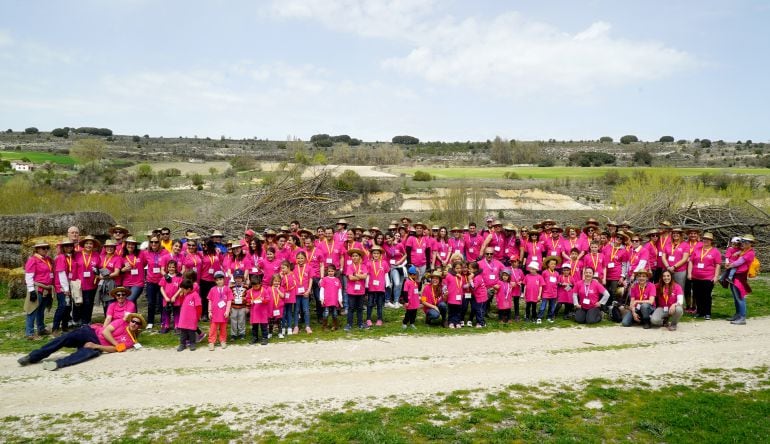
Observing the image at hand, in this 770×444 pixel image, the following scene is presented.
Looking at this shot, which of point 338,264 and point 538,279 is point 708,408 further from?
point 338,264

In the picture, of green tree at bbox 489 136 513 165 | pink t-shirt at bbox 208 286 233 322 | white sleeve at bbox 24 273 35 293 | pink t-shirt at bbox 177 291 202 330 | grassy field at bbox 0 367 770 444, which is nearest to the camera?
grassy field at bbox 0 367 770 444

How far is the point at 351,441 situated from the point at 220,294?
5.14m

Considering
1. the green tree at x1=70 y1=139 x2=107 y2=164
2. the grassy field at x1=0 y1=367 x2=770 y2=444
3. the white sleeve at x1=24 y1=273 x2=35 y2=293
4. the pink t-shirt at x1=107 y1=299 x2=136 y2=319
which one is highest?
the green tree at x1=70 y1=139 x2=107 y2=164

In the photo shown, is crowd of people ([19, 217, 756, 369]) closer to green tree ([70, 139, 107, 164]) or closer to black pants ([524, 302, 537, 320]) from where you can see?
black pants ([524, 302, 537, 320])

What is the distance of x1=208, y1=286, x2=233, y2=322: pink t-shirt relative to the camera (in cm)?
1032

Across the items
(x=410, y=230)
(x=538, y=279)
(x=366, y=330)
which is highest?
(x=410, y=230)

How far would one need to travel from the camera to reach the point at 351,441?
643 cm

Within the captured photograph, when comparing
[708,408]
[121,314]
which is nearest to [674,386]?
[708,408]

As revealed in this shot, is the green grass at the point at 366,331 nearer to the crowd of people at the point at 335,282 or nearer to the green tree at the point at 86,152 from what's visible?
the crowd of people at the point at 335,282

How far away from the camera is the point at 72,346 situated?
9.77m

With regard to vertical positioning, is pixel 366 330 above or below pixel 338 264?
below

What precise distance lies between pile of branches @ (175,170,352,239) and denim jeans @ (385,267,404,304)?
6751 millimetres

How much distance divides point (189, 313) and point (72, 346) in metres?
2.27

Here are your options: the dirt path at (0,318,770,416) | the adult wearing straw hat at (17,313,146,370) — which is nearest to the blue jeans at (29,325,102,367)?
the adult wearing straw hat at (17,313,146,370)
